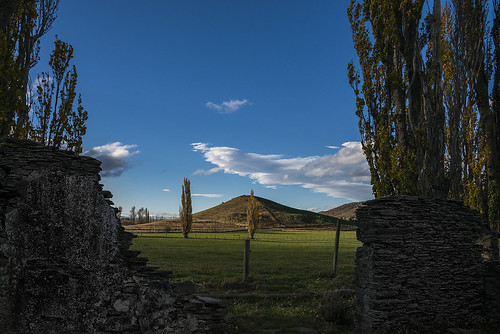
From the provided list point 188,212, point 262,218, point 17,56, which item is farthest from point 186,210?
point 262,218

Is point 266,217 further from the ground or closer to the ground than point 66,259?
closer to the ground

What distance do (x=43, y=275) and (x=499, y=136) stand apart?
16.3 meters

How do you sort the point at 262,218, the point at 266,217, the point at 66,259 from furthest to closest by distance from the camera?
the point at 266,217 → the point at 262,218 → the point at 66,259

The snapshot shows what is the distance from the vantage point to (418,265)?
29.1 ft

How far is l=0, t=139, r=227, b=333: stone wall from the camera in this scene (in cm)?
611

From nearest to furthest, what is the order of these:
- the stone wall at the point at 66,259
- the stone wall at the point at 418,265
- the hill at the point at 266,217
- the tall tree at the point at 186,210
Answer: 1. the stone wall at the point at 66,259
2. the stone wall at the point at 418,265
3. the tall tree at the point at 186,210
4. the hill at the point at 266,217

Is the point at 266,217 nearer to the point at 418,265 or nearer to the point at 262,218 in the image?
the point at 262,218

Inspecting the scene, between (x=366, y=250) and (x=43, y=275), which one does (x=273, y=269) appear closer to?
(x=366, y=250)

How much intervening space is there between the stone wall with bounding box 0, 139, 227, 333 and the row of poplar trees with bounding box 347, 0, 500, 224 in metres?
8.47

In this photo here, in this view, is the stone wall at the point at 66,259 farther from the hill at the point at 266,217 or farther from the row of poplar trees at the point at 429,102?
the hill at the point at 266,217

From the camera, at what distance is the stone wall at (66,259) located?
6109mm

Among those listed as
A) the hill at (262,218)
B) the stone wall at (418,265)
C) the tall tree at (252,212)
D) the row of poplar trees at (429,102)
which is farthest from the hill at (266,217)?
the stone wall at (418,265)

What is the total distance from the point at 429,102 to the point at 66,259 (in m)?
11.3

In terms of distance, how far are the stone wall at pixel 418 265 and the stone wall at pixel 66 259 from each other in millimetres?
4717
